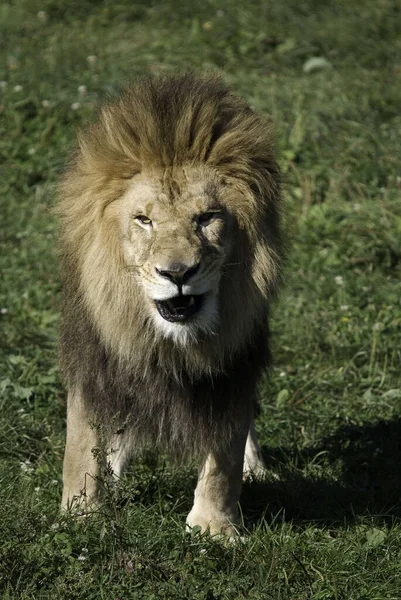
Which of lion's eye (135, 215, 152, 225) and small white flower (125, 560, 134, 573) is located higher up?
lion's eye (135, 215, 152, 225)

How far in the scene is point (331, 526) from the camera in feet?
13.4

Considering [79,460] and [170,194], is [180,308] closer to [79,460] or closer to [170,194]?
[170,194]

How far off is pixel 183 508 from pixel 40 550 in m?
0.91

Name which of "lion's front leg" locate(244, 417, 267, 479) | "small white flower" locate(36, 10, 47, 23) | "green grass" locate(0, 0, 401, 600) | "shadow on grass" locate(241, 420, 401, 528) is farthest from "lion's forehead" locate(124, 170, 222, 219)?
"small white flower" locate(36, 10, 47, 23)

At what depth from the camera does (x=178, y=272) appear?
3.27 meters

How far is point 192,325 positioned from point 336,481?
149cm

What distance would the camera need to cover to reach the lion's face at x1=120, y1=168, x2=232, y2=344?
3365 millimetres

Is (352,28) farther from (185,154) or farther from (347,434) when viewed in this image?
(185,154)

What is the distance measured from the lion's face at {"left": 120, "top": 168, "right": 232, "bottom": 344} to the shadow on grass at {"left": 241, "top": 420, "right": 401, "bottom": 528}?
991 mm

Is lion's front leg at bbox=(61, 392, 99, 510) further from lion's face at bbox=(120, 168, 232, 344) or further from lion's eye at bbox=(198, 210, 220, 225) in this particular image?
lion's eye at bbox=(198, 210, 220, 225)

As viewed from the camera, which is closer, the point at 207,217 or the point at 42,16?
the point at 207,217

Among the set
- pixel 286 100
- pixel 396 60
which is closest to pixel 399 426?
pixel 286 100

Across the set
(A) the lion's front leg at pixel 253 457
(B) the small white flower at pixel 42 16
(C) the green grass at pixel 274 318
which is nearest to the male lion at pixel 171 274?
(C) the green grass at pixel 274 318

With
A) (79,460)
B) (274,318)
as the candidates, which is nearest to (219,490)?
(79,460)
